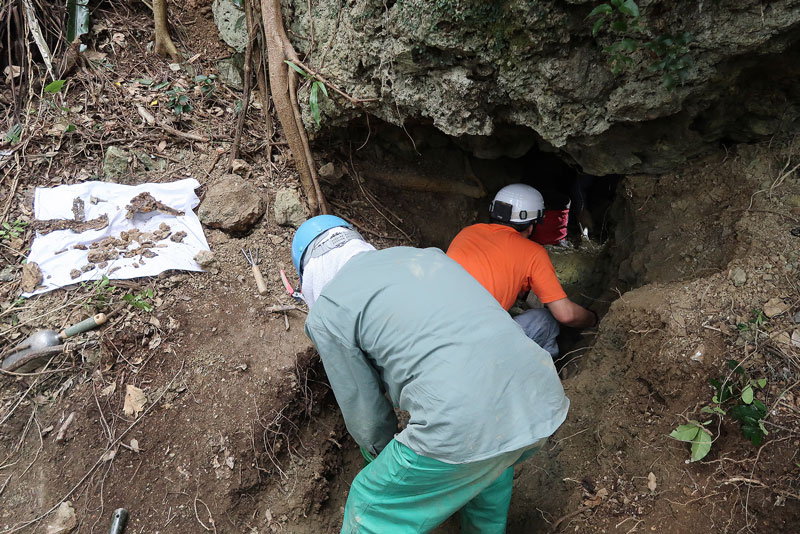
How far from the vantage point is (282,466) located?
264cm

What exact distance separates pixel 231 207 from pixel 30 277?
1227mm

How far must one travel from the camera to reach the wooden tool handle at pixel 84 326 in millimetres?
2723

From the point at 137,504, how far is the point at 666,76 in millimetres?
3336

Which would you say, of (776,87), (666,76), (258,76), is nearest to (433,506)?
(666,76)

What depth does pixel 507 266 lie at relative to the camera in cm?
290

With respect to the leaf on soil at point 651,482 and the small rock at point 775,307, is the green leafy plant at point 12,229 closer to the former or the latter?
the leaf on soil at point 651,482

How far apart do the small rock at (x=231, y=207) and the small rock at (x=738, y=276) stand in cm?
281

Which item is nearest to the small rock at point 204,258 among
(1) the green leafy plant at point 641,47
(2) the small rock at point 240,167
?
(2) the small rock at point 240,167

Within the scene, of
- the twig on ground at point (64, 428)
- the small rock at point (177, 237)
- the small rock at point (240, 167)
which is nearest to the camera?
the twig on ground at point (64, 428)

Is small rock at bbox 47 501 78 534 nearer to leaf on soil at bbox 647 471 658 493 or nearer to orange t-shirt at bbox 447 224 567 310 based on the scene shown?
orange t-shirt at bbox 447 224 567 310

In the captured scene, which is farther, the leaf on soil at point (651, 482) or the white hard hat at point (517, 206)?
the white hard hat at point (517, 206)

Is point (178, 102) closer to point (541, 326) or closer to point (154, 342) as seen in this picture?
point (154, 342)

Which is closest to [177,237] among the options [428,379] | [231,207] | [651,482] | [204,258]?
[204,258]

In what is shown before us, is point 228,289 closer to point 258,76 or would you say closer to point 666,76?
point 258,76
